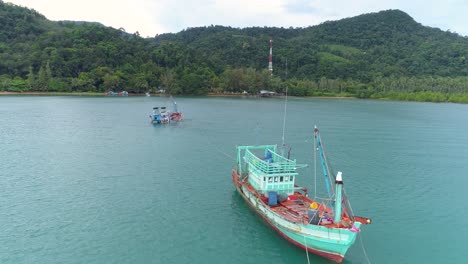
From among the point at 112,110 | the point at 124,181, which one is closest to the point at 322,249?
the point at 124,181

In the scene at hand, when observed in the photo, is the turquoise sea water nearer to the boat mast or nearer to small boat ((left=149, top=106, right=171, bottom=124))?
the boat mast

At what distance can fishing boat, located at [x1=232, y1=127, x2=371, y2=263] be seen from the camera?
26.2 m

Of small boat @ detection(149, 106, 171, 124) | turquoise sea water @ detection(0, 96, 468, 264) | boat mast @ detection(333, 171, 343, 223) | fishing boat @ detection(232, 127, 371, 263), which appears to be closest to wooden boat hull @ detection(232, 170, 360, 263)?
fishing boat @ detection(232, 127, 371, 263)

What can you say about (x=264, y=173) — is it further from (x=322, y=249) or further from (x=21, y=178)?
(x=21, y=178)

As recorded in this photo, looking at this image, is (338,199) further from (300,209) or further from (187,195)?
(187,195)

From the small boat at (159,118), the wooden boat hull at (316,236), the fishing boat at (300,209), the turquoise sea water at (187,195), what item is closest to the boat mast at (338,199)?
the fishing boat at (300,209)

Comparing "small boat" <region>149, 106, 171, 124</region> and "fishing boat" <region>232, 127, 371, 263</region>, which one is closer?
"fishing boat" <region>232, 127, 371, 263</region>

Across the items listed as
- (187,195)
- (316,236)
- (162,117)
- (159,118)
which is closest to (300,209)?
(316,236)

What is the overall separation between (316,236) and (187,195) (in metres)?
17.5

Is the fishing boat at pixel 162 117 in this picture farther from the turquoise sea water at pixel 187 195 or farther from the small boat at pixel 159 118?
the turquoise sea water at pixel 187 195

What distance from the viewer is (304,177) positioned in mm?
48281

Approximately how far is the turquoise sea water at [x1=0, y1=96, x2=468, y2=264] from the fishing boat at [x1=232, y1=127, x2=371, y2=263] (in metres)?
1.48

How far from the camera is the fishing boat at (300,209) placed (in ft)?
86.0

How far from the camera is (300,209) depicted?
103 feet
